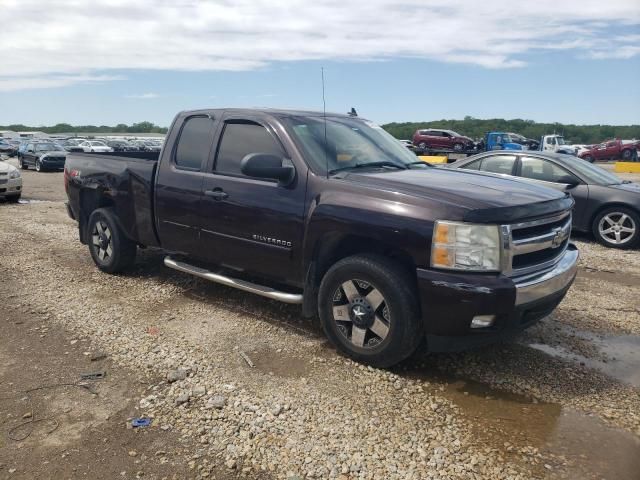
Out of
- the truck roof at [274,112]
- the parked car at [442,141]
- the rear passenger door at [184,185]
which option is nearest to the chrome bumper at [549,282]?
the truck roof at [274,112]

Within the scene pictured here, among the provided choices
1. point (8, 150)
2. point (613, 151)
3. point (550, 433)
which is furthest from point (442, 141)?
point (550, 433)

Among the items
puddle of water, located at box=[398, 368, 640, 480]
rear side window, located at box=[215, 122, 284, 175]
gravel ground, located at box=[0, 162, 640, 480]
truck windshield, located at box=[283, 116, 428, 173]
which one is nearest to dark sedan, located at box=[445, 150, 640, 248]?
gravel ground, located at box=[0, 162, 640, 480]

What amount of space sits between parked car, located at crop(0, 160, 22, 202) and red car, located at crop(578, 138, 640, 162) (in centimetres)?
3814

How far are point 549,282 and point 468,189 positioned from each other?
0.85 meters

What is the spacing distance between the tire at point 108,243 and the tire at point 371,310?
9.76ft

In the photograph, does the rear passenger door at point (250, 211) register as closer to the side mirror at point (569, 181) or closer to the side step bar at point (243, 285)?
the side step bar at point (243, 285)

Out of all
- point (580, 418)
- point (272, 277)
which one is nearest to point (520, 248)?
point (580, 418)

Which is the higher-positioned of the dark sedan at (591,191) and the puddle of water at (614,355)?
the dark sedan at (591,191)

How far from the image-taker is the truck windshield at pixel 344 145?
4457mm

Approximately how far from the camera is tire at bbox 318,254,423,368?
370cm

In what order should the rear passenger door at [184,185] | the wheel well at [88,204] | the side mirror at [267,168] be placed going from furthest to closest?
1. the wheel well at [88,204]
2. the rear passenger door at [184,185]
3. the side mirror at [267,168]

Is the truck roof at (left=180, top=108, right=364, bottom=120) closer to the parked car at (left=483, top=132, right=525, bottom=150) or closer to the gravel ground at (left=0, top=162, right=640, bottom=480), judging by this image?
the gravel ground at (left=0, top=162, right=640, bottom=480)

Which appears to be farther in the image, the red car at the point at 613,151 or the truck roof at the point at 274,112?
the red car at the point at 613,151

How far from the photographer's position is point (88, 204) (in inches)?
258
